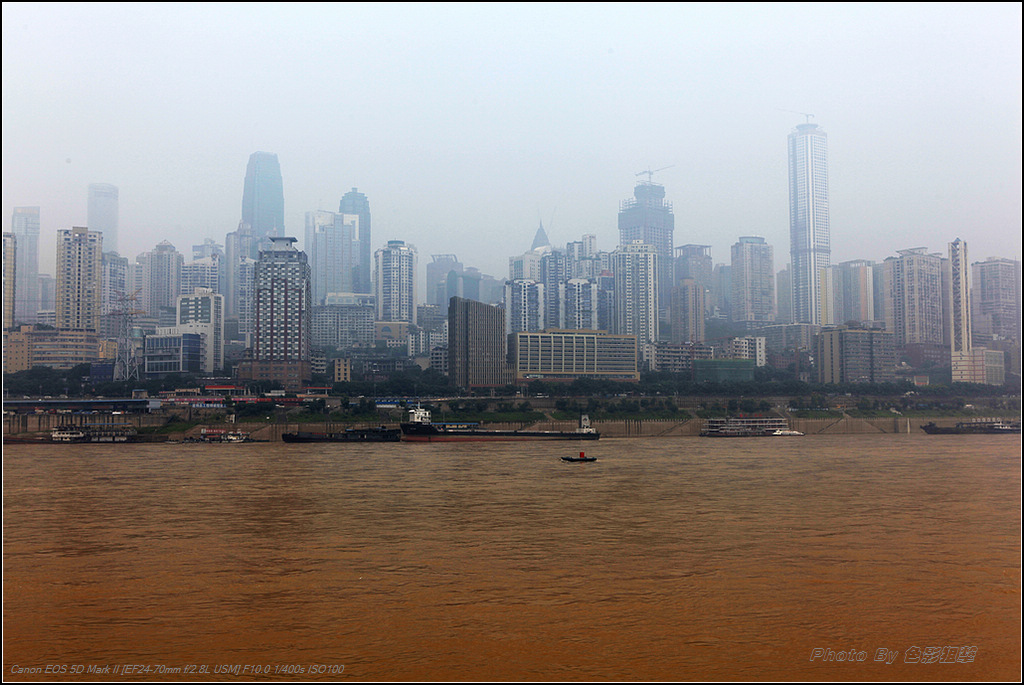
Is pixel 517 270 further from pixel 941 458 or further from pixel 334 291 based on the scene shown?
pixel 941 458

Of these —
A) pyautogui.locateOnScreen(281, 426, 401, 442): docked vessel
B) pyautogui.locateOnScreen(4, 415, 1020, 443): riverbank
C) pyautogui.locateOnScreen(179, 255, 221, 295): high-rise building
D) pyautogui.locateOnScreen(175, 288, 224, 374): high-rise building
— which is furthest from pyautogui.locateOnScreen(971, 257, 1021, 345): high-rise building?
pyautogui.locateOnScreen(179, 255, 221, 295): high-rise building

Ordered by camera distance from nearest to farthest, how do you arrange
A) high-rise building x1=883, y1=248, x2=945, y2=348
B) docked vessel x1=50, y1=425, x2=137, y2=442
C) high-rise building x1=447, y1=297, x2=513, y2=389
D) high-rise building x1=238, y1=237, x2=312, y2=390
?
1. docked vessel x1=50, y1=425, x2=137, y2=442
2. high-rise building x1=238, y1=237, x2=312, y2=390
3. high-rise building x1=447, y1=297, x2=513, y2=389
4. high-rise building x1=883, y1=248, x2=945, y2=348

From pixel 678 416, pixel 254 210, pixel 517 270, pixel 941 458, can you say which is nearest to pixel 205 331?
pixel 678 416

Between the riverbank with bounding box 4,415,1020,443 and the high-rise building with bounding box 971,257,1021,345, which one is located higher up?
the high-rise building with bounding box 971,257,1021,345

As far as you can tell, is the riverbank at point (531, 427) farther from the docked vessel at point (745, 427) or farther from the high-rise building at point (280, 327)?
the high-rise building at point (280, 327)

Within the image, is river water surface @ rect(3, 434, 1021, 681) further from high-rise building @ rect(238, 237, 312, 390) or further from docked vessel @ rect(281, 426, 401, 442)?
high-rise building @ rect(238, 237, 312, 390)

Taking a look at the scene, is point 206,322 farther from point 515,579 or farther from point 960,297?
point 515,579
